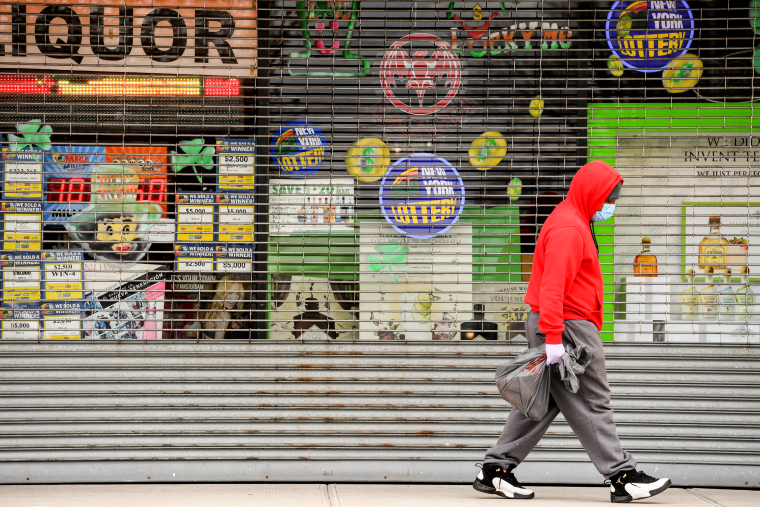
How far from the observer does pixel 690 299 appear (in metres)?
5.65

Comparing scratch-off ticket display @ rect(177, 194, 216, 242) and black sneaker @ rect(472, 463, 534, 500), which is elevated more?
scratch-off ticket display @ rect(177, 194, 216, 242)

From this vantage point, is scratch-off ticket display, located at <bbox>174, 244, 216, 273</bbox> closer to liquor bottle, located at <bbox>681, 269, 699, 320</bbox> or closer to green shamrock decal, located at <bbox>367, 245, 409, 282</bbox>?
green shamrock decal, located at <bbox>367, 245, 409, 282</bbox>

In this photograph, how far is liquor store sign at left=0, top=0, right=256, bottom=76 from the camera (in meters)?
5.54

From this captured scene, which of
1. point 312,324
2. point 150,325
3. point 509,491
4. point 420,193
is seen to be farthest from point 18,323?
point 509,491

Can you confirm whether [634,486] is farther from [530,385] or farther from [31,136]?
[31,136]

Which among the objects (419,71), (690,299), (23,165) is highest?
(419,71)

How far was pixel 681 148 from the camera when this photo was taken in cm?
570

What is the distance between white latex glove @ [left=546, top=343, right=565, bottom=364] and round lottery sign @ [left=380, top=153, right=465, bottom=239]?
4.83 ft

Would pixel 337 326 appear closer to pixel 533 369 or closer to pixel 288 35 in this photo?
pixel 533 369

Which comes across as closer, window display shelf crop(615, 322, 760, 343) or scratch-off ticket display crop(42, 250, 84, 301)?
scratch-off ticket display crop(42, 250, 84, 301)

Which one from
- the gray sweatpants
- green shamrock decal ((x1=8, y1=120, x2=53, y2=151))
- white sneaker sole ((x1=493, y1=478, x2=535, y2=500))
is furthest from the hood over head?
green shamrock decal ((x1=8, y1=120, x2=53, y2=151))

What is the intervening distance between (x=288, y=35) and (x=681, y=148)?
10.2 feet

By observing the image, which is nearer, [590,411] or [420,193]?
[590,411]

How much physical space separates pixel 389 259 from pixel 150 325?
6.05ft
